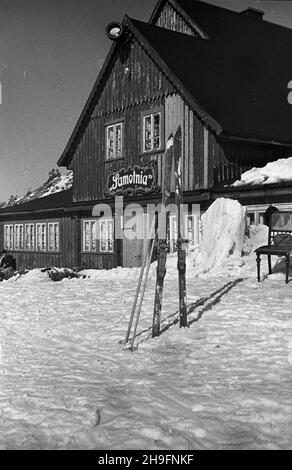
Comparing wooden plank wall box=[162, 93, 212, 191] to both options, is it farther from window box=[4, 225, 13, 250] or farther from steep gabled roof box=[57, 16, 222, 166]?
window box=[4, 225, 13, 250]

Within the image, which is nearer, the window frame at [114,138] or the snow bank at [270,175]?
the snow bank at [270,175]

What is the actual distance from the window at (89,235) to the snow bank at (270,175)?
23.0 ft

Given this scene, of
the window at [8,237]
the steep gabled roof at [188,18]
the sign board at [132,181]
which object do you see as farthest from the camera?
the window at [8,237]

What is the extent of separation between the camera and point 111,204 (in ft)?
61.5

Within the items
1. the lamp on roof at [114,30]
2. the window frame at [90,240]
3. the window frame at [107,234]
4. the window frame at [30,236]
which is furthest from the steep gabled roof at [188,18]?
the window frame at [30,236]

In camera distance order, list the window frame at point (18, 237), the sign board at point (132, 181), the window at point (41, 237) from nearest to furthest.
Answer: the sign board at point (132, 181)
the window at point (41, 237)
the window frame at point (18, 237)

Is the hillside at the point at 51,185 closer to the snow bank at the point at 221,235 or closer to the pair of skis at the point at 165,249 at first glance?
the snow bank at the point at 221,235

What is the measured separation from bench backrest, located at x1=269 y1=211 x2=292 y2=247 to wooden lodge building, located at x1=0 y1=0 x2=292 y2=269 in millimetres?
582

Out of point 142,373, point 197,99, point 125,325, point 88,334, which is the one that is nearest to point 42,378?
point 142,373

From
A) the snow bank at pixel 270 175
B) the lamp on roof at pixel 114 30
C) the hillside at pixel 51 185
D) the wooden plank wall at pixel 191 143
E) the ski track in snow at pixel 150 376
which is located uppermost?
the lamp on roof at pixel 114 30

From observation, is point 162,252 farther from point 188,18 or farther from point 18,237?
point 18,237

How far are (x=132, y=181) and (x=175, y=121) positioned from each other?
2705mm

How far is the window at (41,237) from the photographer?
22500 millimetres
